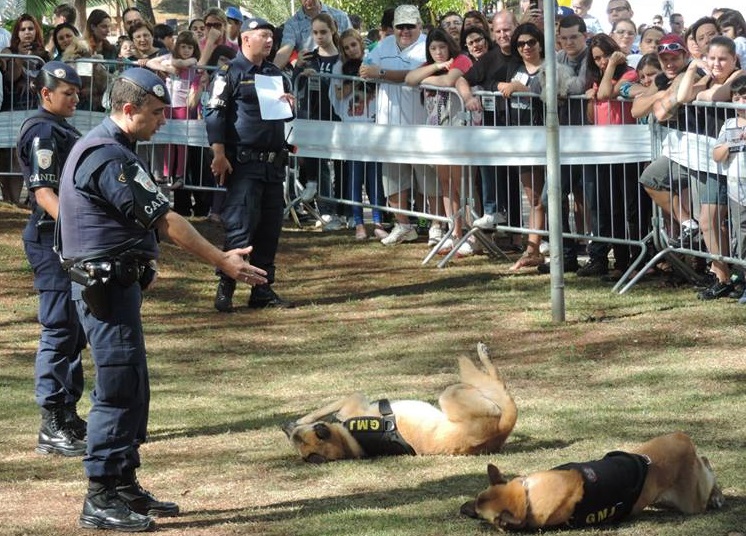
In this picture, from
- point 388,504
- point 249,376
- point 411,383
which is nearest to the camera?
point 388,504

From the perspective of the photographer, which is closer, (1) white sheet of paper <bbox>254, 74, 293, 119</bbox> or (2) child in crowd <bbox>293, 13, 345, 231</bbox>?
(1) white sheet of paper <bbox>254, 74, 293, 119</bbox>

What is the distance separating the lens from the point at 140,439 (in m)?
6.04

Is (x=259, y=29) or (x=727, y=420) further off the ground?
(x=259, y=29)

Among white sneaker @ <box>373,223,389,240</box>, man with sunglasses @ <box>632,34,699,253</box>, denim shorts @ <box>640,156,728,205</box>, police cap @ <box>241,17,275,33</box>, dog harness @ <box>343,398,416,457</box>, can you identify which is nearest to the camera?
dog harness @ <box>343,398,416,457</box>

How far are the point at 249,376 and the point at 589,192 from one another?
148 inches

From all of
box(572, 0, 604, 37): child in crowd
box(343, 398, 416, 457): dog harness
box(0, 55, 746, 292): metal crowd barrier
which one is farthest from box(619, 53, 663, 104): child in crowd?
box(343, 398, 416, 457): dog harness

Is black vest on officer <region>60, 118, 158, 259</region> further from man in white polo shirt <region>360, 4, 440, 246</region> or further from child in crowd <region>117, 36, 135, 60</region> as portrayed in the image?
child in crowd <region>117, 36, 135, 60</region>

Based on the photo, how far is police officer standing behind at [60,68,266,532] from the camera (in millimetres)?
5641

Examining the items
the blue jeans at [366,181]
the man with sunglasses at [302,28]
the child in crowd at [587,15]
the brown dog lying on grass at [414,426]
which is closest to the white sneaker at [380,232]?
the blue jeans at [366,181]

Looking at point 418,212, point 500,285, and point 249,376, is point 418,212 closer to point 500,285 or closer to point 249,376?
point 500,285

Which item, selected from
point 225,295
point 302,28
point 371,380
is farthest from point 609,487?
point 302,28

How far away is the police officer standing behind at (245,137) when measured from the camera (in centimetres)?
1097

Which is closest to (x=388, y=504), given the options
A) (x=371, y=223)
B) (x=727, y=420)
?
(x=727, y=420)

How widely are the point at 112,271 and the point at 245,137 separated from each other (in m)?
5.45
